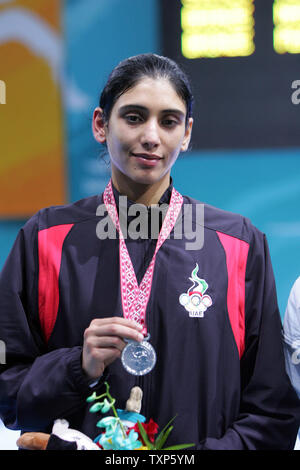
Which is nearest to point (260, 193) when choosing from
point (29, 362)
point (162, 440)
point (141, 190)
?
point (141, 190)

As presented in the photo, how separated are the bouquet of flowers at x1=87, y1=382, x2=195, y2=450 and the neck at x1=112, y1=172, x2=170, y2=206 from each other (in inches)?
18.8

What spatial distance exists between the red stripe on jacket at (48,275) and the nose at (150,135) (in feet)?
1.06

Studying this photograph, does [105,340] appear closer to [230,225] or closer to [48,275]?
[48,275]

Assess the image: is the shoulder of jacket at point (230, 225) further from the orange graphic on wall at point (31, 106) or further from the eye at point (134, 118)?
the orange graphic on wall at point (31, 106)

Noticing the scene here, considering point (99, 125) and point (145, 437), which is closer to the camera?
point (145, 437)

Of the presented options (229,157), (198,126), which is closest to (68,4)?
(198,126)

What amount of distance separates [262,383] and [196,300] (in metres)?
0.25

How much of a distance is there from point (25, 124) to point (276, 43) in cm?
134

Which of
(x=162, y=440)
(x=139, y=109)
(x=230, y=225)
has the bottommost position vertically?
(x=162, y=440)

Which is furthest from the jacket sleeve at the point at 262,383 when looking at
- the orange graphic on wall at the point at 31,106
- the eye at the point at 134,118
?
the orange graphic on wall at the point at 31,106

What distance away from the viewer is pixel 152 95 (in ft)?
4.81

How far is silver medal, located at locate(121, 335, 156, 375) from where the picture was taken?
1317mm

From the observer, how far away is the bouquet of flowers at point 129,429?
1.21 metres
